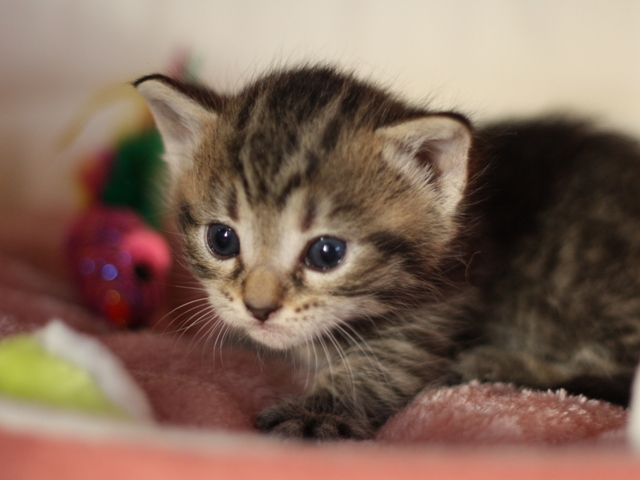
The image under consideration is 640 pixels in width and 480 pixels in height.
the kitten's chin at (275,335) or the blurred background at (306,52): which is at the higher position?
the blurred background at (306,52)

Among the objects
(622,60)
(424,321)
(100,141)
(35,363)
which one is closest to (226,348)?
(424,321)

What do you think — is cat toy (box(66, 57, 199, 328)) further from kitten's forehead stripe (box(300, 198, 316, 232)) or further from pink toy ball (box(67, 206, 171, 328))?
kitten's forehead stripe (box(300, 198, 316, 232))

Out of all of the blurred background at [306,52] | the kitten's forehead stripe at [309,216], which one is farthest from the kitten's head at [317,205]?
the blurred background at [306,52]

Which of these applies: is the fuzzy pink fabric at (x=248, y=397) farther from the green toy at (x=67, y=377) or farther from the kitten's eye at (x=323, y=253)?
the kitten's eye at (x=323, y=253)

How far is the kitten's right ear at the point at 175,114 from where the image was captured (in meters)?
1.53

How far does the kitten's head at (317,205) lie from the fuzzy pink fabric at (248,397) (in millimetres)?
173

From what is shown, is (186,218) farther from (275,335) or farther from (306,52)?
(306,52)

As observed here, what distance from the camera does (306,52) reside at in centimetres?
281

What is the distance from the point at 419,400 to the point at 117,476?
2.47 ft

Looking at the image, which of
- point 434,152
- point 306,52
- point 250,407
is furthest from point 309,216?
point 306,52

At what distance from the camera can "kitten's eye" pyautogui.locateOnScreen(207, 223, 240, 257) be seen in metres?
1.41

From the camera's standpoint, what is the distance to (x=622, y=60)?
270 centimetres

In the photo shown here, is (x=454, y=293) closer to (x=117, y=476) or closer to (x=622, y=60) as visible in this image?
(x=117, y=476)

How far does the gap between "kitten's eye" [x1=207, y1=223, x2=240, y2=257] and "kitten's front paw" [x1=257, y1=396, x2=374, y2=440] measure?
358mm
